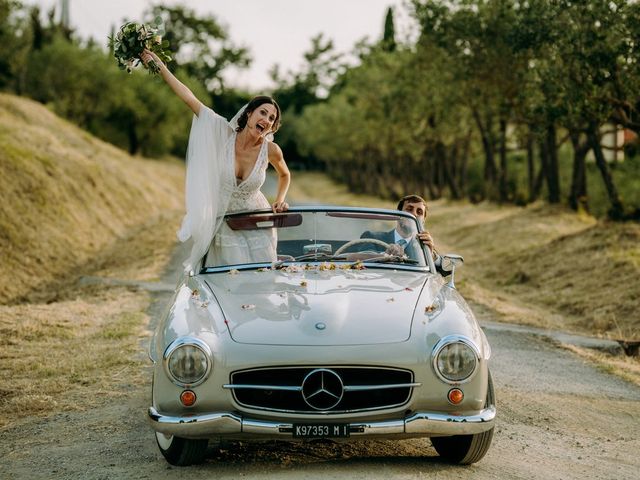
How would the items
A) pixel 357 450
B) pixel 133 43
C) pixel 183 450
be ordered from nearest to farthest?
pixel 183 450 → pixel 357 450 → pixel 133 43

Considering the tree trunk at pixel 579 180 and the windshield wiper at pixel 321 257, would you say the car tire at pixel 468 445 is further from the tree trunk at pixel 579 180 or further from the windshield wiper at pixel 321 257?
the tree trunk at pixel 579 180

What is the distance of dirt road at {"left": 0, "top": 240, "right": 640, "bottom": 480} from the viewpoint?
5066 millimetres

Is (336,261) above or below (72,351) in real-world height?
above

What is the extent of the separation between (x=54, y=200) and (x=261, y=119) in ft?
56.3

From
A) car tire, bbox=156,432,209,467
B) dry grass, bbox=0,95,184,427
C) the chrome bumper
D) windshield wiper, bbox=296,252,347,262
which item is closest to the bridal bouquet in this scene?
windshield wiper, bbox=296,252,347,262

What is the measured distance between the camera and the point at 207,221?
22.0 ft

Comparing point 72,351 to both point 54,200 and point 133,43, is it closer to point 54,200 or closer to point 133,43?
point 133,43

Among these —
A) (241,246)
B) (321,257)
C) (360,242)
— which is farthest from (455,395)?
(241,246)

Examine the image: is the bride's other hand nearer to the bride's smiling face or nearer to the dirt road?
the bride's smiling face

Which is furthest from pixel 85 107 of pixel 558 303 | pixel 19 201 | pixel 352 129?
pixel 558 303

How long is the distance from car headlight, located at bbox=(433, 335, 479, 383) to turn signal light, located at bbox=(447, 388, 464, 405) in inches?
1.9

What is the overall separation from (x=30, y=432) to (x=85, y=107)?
44.9m

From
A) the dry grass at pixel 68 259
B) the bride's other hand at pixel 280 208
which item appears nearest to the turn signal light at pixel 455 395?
the bride's other hand at pixel 280 208

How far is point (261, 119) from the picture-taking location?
23.4 ft
